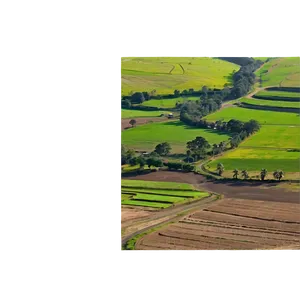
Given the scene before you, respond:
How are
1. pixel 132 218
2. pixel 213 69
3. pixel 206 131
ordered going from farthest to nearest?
pixel 206 131
pixel 213 69
pixel 132 218

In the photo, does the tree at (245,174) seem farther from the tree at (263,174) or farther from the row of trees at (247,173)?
the tree at (263,174)

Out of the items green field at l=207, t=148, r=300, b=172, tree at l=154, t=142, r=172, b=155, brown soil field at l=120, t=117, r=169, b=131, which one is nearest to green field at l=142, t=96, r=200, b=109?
brown soil field at l=120, t=117, r=169, b=131

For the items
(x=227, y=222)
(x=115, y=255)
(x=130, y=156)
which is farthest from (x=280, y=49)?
(x=130, y=156)

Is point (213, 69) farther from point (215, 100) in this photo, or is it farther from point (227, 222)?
point (227, 222)

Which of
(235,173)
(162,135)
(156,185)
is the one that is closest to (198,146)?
(162,135)

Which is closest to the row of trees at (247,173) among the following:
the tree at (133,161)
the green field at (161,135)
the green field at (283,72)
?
the green field at (161,135)

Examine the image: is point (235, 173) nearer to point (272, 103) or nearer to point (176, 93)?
point (272, 103)
